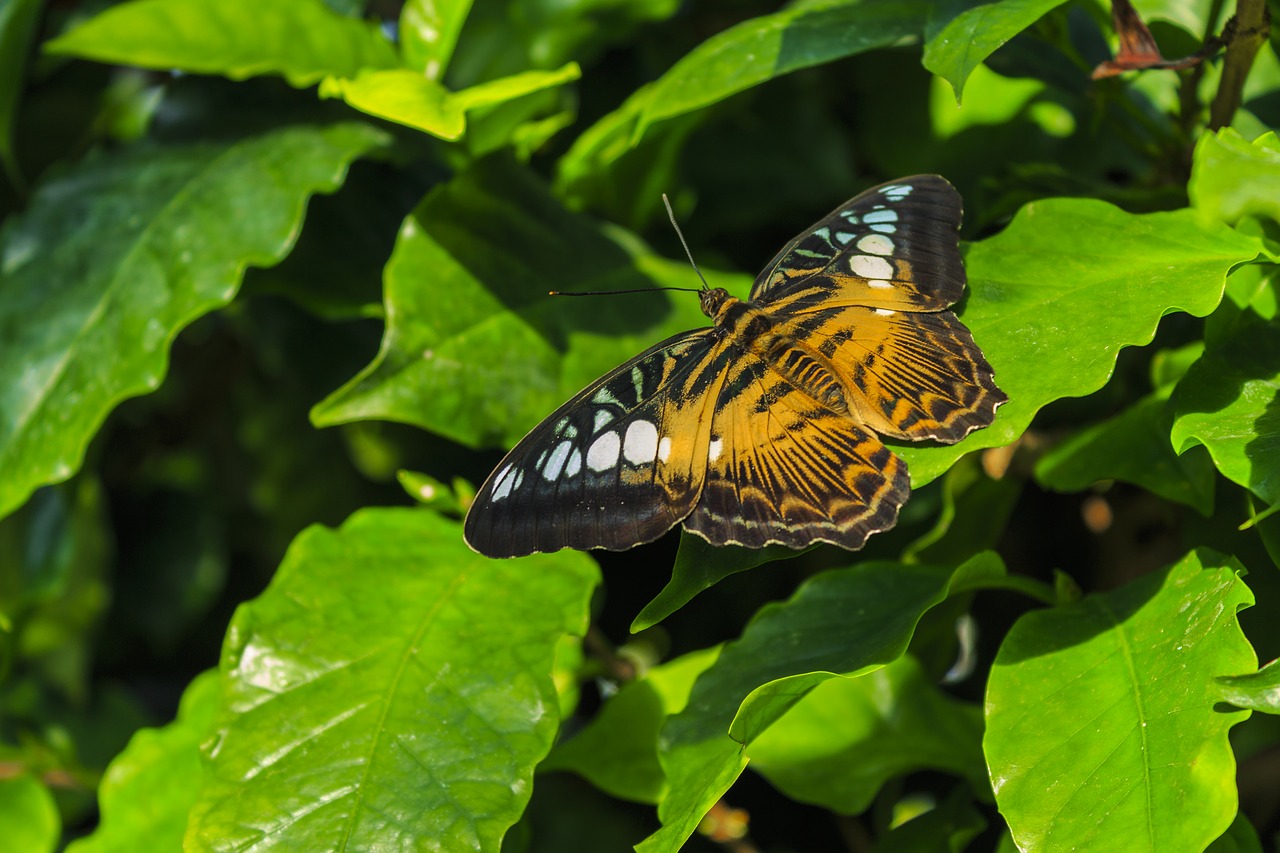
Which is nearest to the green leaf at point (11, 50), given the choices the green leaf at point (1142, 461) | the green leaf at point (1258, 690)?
the green leaf at point (1142, 461)

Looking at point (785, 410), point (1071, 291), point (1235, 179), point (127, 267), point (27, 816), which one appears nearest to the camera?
point (1235, 179)

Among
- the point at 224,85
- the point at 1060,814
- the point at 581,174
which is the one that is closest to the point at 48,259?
the point at 224,85

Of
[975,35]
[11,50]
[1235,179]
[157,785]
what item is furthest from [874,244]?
[11,50]

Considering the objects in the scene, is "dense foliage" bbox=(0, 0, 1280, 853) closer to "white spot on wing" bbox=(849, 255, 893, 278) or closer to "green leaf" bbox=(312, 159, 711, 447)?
"green leaf" bbox=(312, 159, 711, 447)

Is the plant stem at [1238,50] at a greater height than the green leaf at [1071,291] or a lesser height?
greater

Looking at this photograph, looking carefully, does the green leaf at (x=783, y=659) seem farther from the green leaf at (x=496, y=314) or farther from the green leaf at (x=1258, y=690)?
the green leaf at (x=496, y=314)

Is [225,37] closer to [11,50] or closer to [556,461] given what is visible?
[11,50]
